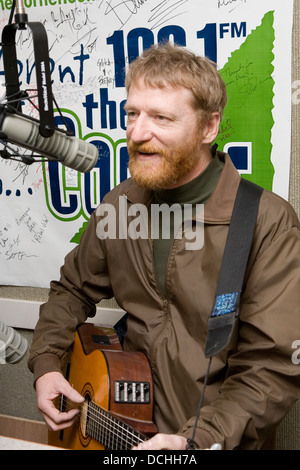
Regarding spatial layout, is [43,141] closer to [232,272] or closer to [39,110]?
[39,110]

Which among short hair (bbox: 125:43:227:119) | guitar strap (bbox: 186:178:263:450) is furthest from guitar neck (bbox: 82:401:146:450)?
short hair (bbox: 125:43:227:119)

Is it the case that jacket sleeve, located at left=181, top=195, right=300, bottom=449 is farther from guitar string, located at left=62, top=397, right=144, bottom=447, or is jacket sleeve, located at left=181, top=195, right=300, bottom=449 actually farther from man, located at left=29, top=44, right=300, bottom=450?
guitar string, located at left=62, top=397, right=144, bottom=447

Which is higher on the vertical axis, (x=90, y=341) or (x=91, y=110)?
(x=91, y=110)

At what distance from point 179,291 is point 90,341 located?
326mm

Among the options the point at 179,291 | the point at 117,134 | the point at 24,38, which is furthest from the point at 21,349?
the point at 24,38

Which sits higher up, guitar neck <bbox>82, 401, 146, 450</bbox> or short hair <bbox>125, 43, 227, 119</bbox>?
short hair <bbox>125, 43, 227, 119</bbox>

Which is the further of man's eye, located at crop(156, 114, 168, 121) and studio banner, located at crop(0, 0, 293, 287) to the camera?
studio banner, located at crop(0, 0, 293, 287)

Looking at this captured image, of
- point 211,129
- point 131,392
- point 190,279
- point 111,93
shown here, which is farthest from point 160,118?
point 131,392

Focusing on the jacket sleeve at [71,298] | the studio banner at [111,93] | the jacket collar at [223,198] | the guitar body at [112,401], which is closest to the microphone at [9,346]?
the guitar body at [112,401]

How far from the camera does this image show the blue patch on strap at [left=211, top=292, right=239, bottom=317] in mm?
1271
